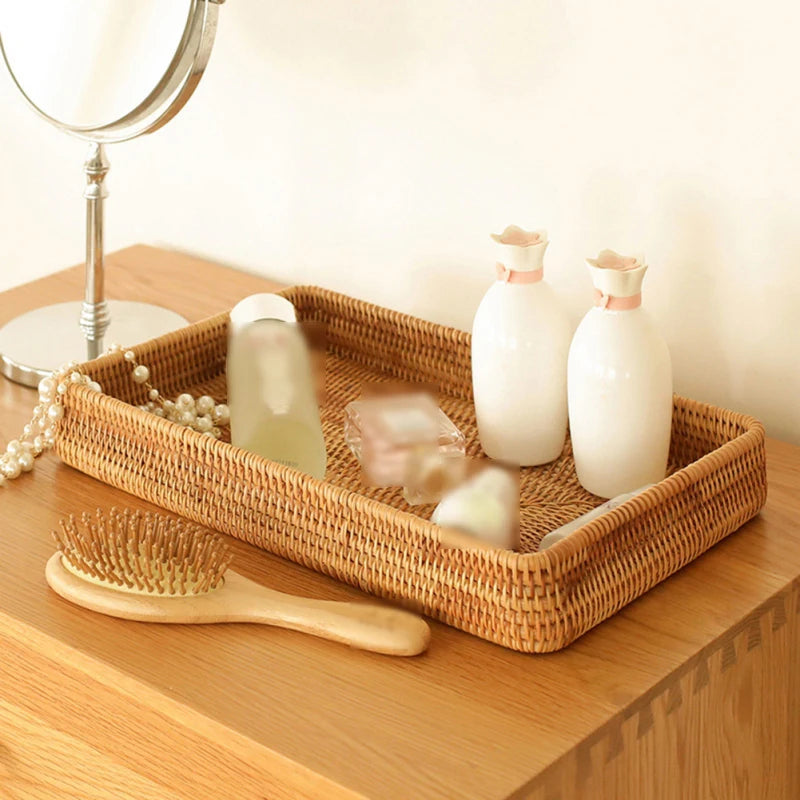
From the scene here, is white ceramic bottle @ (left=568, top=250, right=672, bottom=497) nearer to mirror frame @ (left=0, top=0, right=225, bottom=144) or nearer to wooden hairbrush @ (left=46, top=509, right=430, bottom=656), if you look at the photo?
wooden hairbrush @ (left=46, top=509, right=430, bottom=656)

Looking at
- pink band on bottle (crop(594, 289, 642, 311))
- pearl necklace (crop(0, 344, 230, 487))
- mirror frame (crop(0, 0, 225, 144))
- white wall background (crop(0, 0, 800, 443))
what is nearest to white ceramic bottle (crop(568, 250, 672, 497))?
pink band on bottle (crop(594, 289, 642, 311))

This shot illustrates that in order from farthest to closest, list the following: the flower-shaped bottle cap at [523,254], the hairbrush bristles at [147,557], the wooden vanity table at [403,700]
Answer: the flower-shaped bottle cap at [523,254]
the hairbrush bristles at [147,557]
the wooden vanity table at [403,700]

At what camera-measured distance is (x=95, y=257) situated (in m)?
1.17

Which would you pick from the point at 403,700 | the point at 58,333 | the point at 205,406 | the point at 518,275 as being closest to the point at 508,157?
the point at 518,275

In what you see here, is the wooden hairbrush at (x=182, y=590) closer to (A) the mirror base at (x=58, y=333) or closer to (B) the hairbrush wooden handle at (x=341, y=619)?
(B) the hairbrush wooden handle at (x=341, y=619)

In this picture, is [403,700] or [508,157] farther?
[508,157]

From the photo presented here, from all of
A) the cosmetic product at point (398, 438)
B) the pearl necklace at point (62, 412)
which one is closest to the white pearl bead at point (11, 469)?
the pearl necklace at point (62, 412)

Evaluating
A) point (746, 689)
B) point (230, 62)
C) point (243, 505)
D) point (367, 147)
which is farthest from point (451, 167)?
point (746, 689)

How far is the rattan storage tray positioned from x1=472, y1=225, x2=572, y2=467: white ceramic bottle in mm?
36

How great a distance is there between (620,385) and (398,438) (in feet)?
0.53

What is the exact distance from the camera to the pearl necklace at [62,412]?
37.6 inches

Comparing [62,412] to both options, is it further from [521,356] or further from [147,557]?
[521,356]

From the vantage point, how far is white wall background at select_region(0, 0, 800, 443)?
Result: 3.23 feet

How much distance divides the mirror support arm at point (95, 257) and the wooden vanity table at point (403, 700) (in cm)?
27
